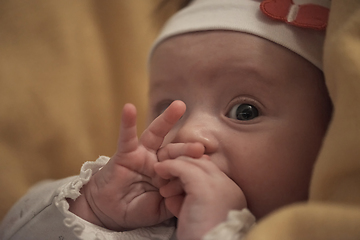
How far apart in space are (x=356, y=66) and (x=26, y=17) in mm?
1046

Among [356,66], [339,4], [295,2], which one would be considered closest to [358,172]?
[356,66]

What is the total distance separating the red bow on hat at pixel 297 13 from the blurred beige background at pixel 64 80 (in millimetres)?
676

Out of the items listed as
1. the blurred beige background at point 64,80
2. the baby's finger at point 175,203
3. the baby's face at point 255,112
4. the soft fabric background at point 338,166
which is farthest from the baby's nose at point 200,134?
the blurred beige background at point 64,80

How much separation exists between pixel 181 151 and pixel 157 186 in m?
0.14

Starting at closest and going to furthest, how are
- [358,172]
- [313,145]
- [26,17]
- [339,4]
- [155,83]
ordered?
[358,172]
[339,4]
[313,145]
[155,83]
[26,17]

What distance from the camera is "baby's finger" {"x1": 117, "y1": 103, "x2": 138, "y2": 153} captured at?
628 millimetres

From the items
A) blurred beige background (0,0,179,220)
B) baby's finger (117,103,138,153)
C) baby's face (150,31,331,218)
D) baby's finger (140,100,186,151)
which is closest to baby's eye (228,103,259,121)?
baby's face (150,31,331,218)

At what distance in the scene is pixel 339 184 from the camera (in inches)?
19.0

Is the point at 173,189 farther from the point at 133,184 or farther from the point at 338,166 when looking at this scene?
the point at 338,166

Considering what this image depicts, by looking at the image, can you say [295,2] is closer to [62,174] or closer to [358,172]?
[358,172]

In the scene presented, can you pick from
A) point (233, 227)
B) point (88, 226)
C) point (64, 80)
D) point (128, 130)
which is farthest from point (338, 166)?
point (64, 80)

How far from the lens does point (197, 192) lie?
57cm

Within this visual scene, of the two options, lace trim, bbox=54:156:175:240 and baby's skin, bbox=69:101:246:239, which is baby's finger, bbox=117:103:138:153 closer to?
baby's skin, bbox=69:101:246:239

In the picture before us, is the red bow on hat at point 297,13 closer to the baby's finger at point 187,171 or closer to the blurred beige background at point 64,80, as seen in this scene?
the baby's finger at point 187,171
